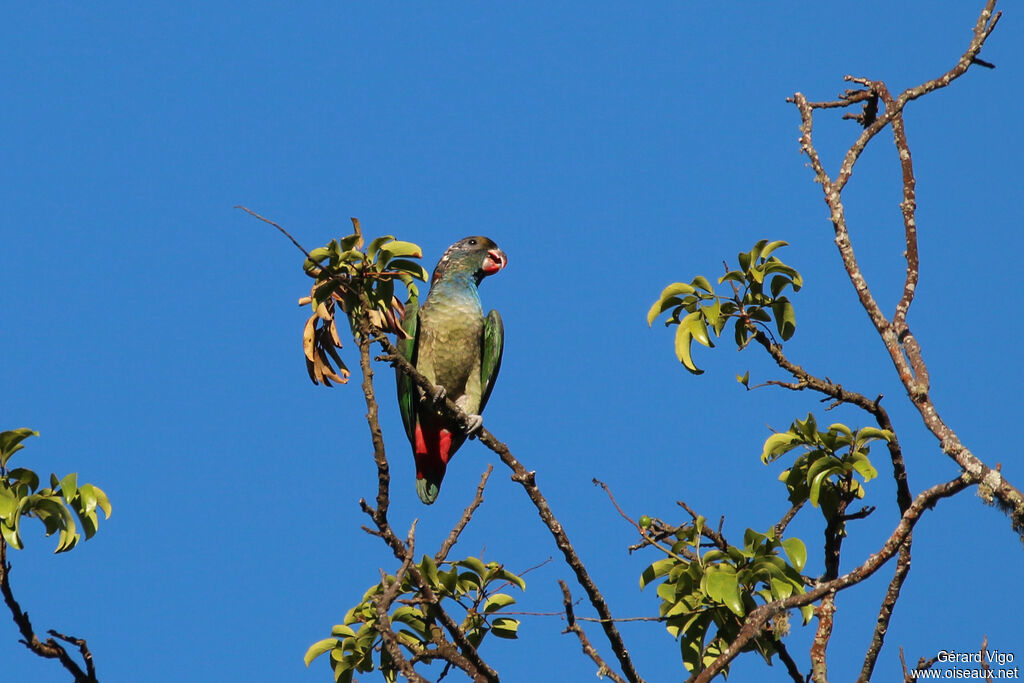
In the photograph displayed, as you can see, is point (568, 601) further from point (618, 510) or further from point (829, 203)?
point (829, 203)

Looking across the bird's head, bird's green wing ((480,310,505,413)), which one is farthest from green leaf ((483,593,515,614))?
the bird's head

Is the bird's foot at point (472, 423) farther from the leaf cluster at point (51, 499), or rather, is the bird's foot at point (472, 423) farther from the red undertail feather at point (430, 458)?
the leaf cluster at point (51, 499)

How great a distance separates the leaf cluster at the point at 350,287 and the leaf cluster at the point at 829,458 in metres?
1.64

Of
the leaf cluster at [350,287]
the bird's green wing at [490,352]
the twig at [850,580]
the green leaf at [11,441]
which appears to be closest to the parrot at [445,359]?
the bird's green wing at [490,352]

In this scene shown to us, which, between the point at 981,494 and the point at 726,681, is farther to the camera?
the point at 726,681

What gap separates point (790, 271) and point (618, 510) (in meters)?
1.17

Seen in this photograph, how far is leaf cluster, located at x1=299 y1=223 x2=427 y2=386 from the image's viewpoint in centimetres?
391

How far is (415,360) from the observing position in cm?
668

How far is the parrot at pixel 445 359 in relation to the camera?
6.41m

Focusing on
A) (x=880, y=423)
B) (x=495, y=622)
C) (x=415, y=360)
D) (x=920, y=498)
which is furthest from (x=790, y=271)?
(x=415, y=360)

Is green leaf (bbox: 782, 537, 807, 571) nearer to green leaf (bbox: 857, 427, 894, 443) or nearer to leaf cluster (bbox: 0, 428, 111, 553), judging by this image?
green leaf (bbox: 857, 427, 894, 443)

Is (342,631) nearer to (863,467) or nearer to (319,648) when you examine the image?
(319,648)

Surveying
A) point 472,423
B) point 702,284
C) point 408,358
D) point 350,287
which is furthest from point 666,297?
point 408,358

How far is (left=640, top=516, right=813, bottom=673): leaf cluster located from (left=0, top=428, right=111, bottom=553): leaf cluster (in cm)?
223
